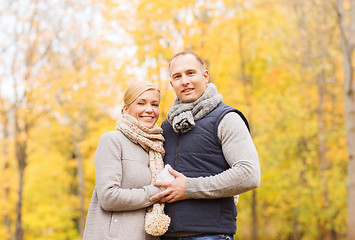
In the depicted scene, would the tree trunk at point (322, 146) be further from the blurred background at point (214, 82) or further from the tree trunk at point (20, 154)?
the tree trunk at point (20, 154)

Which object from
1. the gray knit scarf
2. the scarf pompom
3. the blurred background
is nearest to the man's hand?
the scarf pompom

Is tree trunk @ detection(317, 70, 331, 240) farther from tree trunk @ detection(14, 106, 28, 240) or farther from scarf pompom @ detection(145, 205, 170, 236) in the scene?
scarf pompom @ detection(145, 205, 170, 236)

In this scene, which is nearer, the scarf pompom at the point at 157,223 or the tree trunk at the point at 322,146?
the scarf pompom at the point at 157,223

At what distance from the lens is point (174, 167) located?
2455 mm

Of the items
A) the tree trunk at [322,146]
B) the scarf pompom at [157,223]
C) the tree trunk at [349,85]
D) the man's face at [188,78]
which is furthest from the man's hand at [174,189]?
the tree trunk at [322,146]

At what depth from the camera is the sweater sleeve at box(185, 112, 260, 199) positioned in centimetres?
223

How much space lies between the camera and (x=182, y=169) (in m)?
2.41

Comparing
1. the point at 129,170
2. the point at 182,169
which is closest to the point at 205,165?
the point at 182,169

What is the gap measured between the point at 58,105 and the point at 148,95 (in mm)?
9933

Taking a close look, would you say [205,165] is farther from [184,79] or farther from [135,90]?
[135,90]

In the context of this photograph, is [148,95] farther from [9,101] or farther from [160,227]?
[9,101]

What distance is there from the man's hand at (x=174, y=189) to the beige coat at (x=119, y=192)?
→ 59 millimetres

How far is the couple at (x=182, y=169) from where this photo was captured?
228 centimetres

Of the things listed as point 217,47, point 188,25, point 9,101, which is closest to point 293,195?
point 217,47
